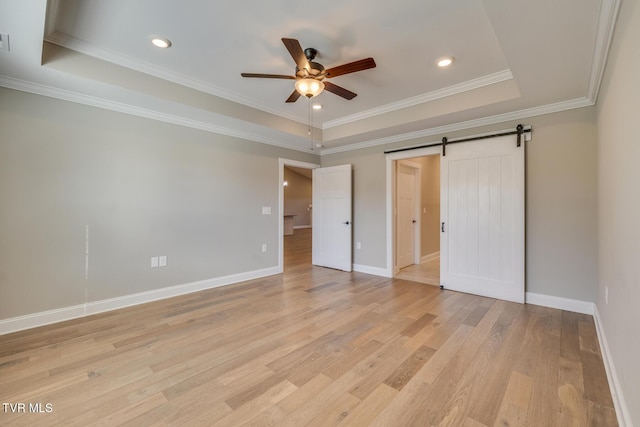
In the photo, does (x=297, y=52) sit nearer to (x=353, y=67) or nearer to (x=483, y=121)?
(x=353, y=67)

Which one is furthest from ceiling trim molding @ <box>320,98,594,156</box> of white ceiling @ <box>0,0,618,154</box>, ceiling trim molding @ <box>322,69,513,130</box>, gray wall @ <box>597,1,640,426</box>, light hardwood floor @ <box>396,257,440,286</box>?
light hardwood floor @ <box>396,257,440,286</box>

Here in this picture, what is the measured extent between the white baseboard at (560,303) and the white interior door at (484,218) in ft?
0.40

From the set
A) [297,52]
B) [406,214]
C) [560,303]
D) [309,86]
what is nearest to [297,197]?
[406,214]

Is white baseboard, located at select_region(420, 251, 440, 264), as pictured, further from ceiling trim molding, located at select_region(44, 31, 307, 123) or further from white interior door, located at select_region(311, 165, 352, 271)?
ceiling trim molding, located at select_region(44, 31, 307, 123)

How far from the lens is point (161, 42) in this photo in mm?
2439

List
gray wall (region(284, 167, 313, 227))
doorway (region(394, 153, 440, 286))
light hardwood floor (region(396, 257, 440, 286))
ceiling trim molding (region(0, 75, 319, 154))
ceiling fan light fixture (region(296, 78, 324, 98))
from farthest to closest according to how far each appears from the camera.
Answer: gray wall (region(284, 167, 313, 227)), doorway (region(394, 153, 440, 286)), light hardwood floor (region(396, 257, 440, 286)), ceiling trim molding (region(0, 75, 319, 154)), ceiling fan light fixture (region(296, 78, 324, 98))

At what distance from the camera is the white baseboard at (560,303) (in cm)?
302

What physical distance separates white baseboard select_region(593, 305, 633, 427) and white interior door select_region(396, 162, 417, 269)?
2.99 m

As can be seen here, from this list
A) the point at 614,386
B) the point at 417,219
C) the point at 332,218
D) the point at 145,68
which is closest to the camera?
the point at 614,386

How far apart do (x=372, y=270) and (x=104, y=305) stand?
391 centimetres

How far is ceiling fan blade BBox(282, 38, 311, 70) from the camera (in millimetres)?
1996

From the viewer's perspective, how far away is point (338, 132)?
15.3 feet

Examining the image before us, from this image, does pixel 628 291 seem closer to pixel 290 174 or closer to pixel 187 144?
pixel 187 144

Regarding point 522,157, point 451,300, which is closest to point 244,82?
point 522,157
